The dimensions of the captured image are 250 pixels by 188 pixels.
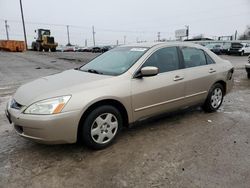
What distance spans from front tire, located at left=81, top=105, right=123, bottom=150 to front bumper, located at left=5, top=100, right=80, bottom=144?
18 centimetres

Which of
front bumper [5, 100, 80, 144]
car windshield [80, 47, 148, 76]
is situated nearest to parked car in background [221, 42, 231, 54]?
car windshield [80, 47, 148, 76]

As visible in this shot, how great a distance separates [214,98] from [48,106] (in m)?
3.58

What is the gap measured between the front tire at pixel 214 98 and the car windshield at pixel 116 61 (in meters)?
1.88

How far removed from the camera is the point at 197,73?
4254mm

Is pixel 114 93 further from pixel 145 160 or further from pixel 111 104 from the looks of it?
pixel 145 160

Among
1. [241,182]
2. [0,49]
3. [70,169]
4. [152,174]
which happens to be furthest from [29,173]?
[0,49]

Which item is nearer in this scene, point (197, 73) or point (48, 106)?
point (48, 106)

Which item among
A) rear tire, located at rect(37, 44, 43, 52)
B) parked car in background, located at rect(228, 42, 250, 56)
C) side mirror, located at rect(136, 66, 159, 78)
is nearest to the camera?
side mirror, located at rect(136, 66, 159, 78)

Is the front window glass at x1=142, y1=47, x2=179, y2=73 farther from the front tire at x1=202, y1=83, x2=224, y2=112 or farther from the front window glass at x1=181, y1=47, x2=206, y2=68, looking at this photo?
the front tire at x1=202, y1=83, x2=224, y2=112

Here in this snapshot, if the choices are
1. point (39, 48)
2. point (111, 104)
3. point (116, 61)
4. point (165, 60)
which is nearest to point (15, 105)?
point (111, 104)

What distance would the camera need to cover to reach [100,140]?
317cm

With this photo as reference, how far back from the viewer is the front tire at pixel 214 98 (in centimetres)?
465

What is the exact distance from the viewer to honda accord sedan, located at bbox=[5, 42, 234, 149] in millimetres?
2779

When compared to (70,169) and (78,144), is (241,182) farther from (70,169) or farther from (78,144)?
(78,144)
